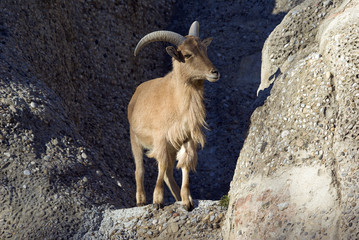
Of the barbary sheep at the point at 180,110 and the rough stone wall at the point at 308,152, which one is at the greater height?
the barbary sheep at the point at 180,110

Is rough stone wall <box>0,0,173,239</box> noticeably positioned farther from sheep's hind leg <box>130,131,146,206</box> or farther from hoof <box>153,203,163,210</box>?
hoof <box>153,203,163,210</box>

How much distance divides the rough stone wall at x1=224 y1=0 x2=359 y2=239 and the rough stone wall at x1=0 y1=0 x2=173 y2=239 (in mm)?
2678

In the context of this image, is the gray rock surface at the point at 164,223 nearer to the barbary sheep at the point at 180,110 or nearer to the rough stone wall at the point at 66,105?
the barbary sheep at the point at 180,110

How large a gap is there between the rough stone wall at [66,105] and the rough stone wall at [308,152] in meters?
2.68

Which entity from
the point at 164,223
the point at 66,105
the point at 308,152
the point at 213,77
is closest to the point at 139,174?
the point at 164,223

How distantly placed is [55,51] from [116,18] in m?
2.68

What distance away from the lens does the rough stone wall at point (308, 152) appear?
6.83 m

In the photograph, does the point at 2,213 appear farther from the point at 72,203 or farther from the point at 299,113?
the point at 299,113

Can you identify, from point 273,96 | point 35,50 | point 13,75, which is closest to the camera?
point 273,96

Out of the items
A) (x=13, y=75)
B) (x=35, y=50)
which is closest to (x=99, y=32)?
(x=35, y=50)

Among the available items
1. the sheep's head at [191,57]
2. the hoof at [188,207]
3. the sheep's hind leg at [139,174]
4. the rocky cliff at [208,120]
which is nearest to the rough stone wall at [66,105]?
the rocky cliff at [208,120]

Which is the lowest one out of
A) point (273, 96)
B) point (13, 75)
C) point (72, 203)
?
point (72, 203)

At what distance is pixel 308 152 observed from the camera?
24.4ft

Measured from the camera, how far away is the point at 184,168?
29.9 ft
